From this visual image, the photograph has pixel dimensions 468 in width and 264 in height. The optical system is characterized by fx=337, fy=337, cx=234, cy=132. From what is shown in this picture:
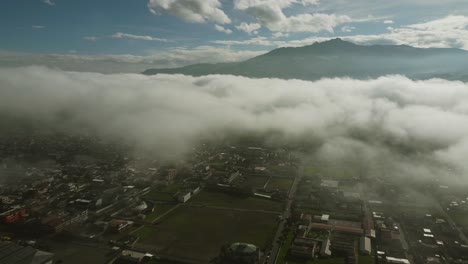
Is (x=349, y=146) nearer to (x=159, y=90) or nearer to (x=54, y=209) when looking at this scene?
(x=54, y=209)

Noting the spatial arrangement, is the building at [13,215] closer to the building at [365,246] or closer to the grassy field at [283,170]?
the grassy field at [283,170]

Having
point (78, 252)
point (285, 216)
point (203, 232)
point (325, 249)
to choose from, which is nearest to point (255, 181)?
point (285, 216)

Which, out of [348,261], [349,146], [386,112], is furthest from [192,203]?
[386,112]

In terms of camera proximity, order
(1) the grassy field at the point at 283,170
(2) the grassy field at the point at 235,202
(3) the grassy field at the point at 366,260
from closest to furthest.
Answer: (3) the grassy field at the point at 366,260 → (2) the grassy field at the point at 235,202 → (1) the grassy field at the point at 283,170

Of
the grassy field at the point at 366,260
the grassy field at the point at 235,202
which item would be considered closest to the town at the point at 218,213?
the grassy field at the point at 366,260

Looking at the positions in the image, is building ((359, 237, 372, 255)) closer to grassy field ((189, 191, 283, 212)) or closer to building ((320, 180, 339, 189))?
grassy field ((189, 191, 283, 212))
